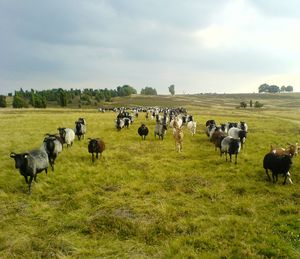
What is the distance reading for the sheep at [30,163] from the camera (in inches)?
573

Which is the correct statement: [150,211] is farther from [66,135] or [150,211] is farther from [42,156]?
[66,135]

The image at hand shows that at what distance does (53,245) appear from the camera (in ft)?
31.2

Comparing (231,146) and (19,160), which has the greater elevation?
(19,160)

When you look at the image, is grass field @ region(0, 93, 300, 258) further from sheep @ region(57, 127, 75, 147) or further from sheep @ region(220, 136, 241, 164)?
sheep @ region(57, 127, 75, 147)

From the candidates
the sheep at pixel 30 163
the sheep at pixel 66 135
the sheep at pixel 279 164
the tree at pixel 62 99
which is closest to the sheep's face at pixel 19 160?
the sheep at pixel 30 163

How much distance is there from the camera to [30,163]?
14922 mm

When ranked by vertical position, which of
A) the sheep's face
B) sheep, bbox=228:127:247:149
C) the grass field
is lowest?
the grass field

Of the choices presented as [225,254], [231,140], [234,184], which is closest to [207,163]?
[231,140]

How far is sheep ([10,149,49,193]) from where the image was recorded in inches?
573

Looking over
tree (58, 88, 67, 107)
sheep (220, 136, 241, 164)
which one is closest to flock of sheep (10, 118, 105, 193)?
sheep (220, 136, 241, 164)

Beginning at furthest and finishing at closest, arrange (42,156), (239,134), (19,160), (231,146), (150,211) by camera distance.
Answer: (239,134), (231,146), (42,156), (19,160), (150,211)

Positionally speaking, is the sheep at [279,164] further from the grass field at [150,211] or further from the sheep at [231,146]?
the sheep at [231,146]

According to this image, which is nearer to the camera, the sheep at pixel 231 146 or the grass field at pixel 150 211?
the grass field at pixel 150 211

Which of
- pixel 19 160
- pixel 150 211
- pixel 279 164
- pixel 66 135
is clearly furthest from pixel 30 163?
pixel 279 164
